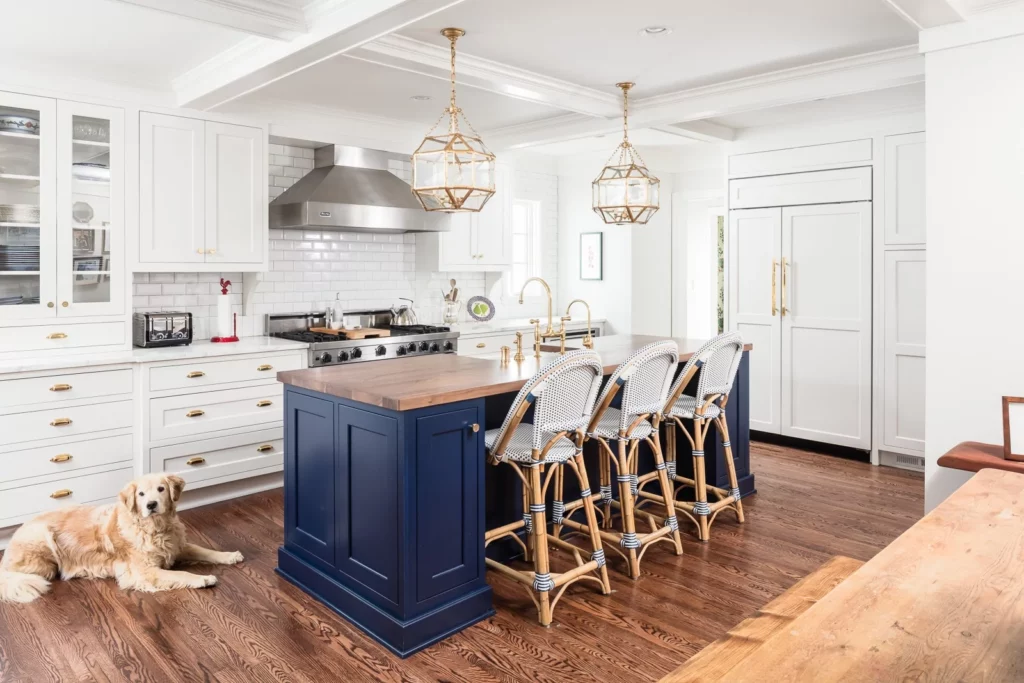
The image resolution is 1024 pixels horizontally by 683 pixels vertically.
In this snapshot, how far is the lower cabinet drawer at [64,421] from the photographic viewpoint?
372cm

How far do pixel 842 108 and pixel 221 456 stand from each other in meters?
4.58

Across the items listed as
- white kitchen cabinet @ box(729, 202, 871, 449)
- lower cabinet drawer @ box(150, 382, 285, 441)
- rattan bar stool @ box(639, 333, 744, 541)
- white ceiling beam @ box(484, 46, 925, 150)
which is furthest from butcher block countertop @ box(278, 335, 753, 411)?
white kitchen cabinet @ box(729, 202, 871, 449)

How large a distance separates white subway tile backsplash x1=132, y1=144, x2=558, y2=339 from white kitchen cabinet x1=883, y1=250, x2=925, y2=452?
3.42m

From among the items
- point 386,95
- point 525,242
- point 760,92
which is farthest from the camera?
point 525,242

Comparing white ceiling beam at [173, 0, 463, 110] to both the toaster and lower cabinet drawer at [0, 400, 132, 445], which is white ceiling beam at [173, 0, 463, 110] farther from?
lower cabinet drawer at [0, 400, 132, 445]

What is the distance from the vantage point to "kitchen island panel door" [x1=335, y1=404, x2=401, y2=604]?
2.73 meters

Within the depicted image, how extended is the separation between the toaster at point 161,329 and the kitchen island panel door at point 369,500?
214 cm

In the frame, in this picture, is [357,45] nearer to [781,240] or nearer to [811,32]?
[811,32]

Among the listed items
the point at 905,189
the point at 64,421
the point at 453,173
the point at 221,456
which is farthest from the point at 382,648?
the point at 905,189

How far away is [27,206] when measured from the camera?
391cm

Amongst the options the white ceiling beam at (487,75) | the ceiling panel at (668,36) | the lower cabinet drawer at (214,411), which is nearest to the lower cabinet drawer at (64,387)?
the lower cabinet drawer at (214,411)

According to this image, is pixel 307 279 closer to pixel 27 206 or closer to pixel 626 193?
pixel 27 206

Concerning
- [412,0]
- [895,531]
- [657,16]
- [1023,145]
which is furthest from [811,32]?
[895,531]

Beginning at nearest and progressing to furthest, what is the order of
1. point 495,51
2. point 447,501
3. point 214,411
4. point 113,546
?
point 447,501 < point 113,546 < point 495,51 < point 214,411
